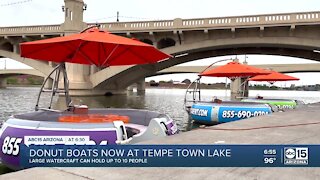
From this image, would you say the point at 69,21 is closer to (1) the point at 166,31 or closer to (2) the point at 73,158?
(1) the point at 166,31

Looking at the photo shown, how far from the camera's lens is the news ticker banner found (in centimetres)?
372

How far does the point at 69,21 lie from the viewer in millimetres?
41094

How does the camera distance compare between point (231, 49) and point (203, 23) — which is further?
point (231, 49)

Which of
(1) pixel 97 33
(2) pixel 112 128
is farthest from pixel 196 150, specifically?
(1) pixel 97 33

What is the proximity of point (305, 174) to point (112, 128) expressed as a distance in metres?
3.66

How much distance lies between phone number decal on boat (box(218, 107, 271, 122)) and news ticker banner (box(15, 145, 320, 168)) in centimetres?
1087

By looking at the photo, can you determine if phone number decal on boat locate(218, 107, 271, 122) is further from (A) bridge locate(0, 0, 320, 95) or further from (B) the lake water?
(A) bridge locate(0, 0, 320, 95)

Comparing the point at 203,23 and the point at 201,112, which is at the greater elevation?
the point at 203,23

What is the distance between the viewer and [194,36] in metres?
36.7

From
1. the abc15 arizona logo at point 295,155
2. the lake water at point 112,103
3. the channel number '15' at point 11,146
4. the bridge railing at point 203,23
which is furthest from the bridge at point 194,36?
the abc15 arizona logo at point 295,155

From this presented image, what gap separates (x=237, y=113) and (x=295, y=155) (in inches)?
439

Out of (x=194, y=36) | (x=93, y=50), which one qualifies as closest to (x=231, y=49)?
(x=194, y=36)

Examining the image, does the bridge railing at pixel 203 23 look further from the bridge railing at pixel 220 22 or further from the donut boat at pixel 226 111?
Answer: the donut boat at pixel 226 111

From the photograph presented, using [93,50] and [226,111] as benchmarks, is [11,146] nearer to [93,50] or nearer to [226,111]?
[93,50]
